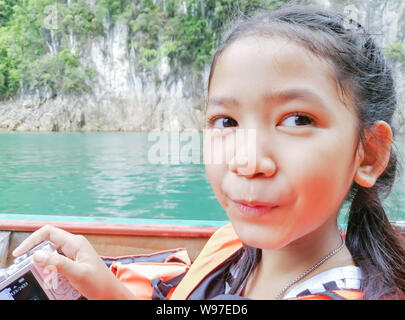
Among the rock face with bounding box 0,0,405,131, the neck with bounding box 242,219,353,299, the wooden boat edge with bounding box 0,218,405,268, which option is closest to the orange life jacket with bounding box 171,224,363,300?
the neck with bounding box 242,219,353,299

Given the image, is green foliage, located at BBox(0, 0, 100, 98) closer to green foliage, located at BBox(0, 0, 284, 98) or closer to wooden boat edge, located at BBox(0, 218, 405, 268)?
green foliage, located at BBox(0, 0, 284, 98)

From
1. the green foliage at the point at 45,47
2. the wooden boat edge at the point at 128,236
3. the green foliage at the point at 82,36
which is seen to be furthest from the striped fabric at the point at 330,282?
the green foliage at the point at 45,47

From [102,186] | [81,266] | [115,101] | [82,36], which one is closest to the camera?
[81,266]

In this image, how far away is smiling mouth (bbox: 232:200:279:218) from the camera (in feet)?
1.31

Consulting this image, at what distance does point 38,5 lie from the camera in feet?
51.1

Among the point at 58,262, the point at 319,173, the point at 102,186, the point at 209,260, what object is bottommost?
the point at 102,186

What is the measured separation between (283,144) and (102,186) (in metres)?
5.42

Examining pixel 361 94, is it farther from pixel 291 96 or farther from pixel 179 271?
pixel 179 271

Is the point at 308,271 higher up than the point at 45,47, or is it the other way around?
the point at 45,47

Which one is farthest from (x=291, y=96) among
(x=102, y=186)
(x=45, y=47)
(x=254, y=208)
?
(x=45, y=47)

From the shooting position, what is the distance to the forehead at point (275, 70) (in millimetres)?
409

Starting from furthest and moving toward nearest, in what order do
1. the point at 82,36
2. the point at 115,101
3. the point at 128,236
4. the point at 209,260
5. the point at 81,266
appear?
the point at 82,36
the point at 115,101
the point at 128,236
the point at 209,260
the point at 81,266

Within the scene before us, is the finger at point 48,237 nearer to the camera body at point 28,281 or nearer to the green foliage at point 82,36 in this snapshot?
the camera body at point 28,281

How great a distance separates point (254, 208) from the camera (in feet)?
1.34
